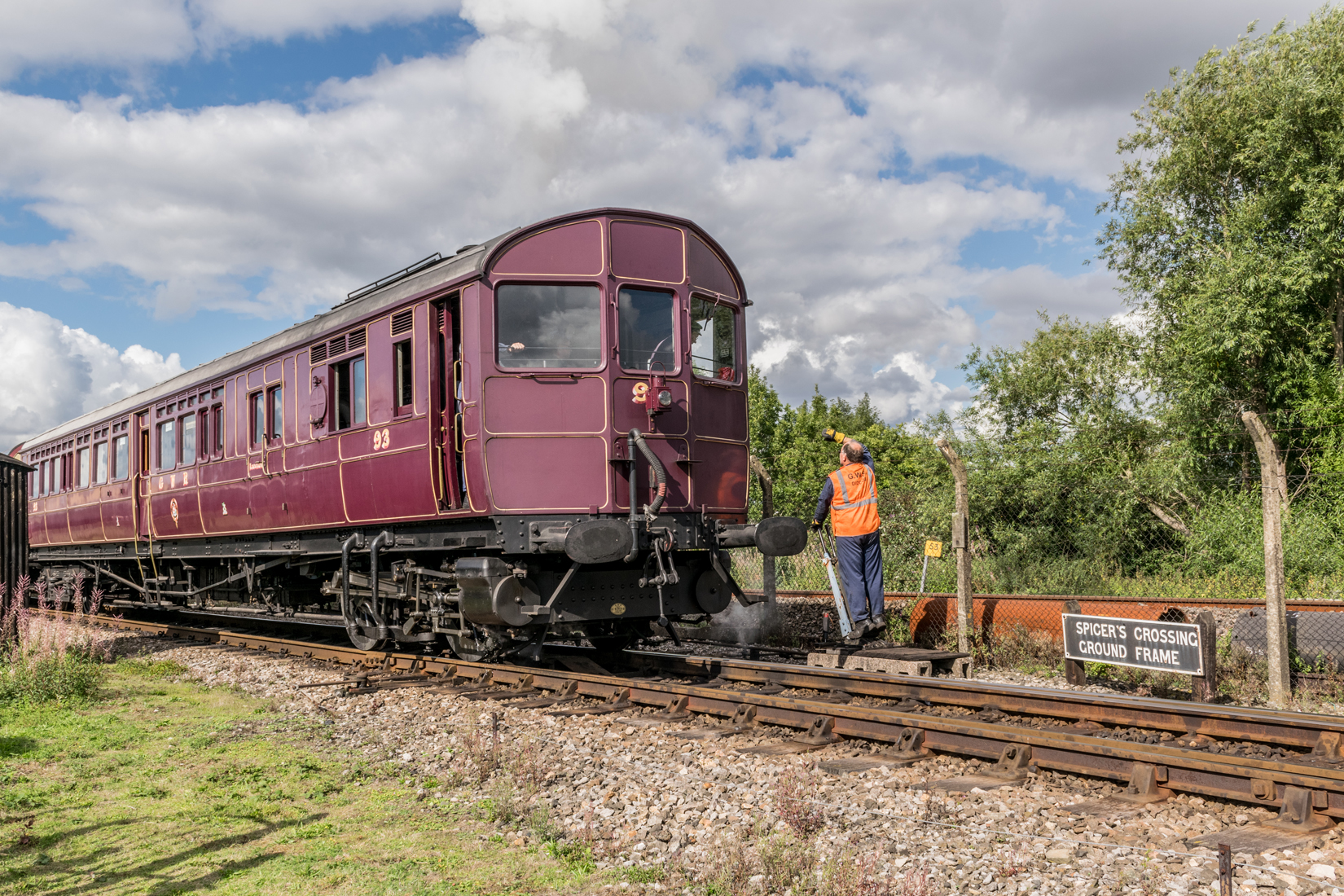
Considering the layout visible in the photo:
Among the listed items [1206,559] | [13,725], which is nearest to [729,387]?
[13,725]

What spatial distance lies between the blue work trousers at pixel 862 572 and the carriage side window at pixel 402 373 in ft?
14.4

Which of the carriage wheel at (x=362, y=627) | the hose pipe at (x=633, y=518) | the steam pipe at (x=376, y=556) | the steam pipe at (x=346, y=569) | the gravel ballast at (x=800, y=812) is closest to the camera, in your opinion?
the gravel ballast at (x=800, y=812)

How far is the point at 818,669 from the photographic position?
8.00 metres

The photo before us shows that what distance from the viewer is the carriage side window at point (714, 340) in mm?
8898

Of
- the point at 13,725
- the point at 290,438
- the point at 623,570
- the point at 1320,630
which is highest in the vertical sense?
the point at 290,438

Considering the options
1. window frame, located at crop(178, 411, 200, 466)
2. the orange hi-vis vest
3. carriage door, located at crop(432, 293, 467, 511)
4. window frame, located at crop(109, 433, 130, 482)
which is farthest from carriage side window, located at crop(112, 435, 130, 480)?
the orange hi-vis vest

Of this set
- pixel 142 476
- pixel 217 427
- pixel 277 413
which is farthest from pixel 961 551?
pixel 142 476

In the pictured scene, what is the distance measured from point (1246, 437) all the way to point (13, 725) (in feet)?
59.6

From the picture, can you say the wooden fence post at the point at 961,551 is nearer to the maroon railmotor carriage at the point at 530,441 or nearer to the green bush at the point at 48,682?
the maroon railmotor carriage at the point at 530,441

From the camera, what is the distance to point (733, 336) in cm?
940

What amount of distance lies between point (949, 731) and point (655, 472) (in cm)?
333

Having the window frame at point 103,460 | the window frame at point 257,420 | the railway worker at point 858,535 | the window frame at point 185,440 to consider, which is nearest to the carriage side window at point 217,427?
the window frame at point 185,440

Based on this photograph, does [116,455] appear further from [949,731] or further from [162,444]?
[949,731]

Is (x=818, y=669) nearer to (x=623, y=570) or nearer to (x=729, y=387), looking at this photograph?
(x=623, y=570)
